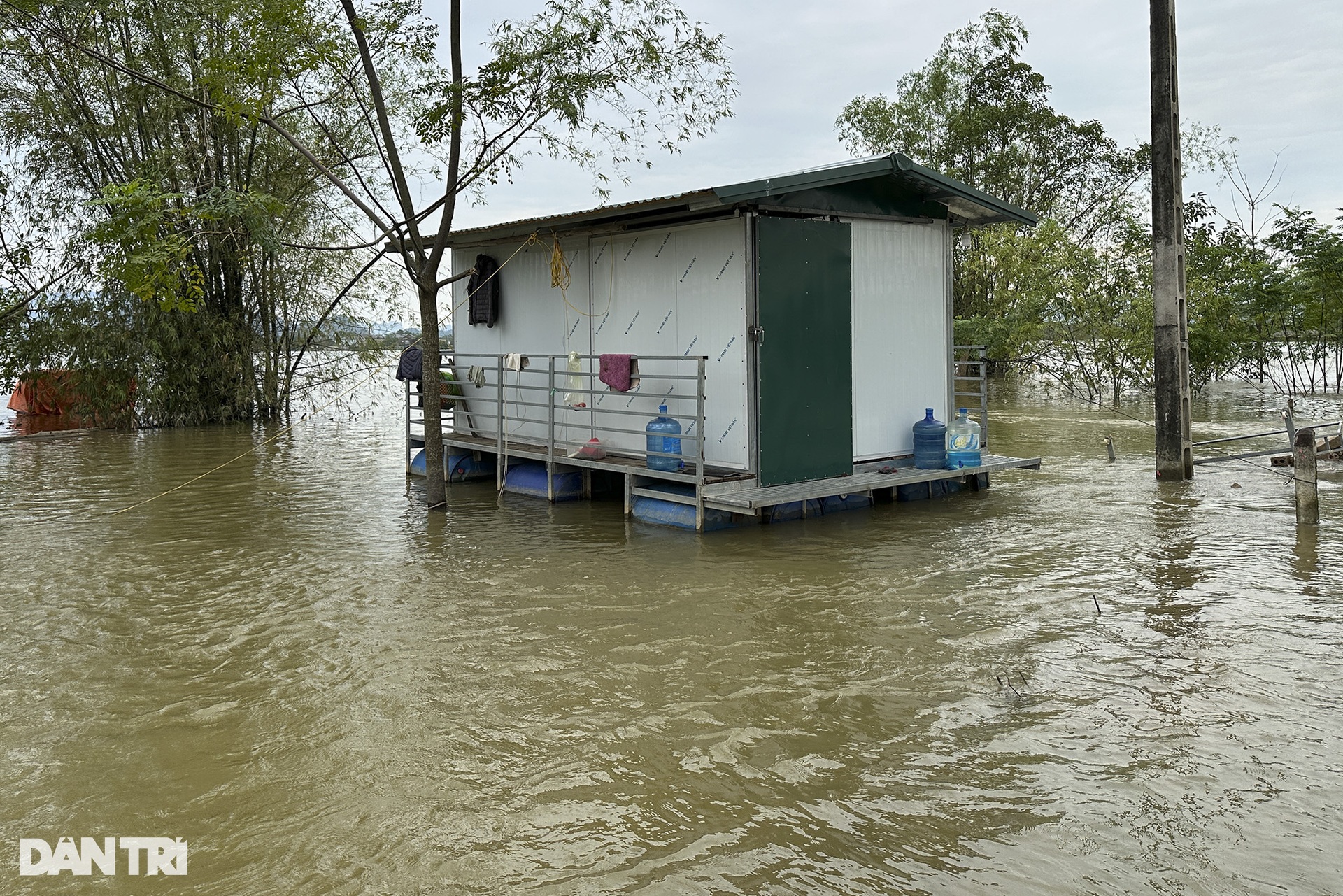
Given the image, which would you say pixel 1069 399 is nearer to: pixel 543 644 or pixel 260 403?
pixel 260 403

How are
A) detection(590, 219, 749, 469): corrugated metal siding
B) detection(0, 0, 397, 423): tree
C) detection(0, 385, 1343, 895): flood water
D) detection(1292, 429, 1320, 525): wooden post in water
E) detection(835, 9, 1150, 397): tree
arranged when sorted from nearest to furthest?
detection(0, 385, 1343, 895): flood water, detection(1292, 429, 1320, 525): wooden post in water, detection(590, 219, 749, 469): corrugated metal siding, detection(0, 0, 397, 423): tree, detection(835, 9, 1150, 397): tree

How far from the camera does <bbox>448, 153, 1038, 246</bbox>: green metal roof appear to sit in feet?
30.0

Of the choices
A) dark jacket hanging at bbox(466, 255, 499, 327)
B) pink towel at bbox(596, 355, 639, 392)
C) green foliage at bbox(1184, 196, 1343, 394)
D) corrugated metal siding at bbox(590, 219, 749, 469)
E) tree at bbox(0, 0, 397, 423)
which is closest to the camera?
corrugated metal siding at bbox(590, 219, 749, 469)

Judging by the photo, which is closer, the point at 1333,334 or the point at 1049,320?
the point at 1333,334

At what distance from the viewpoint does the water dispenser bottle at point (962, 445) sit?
11.3 m

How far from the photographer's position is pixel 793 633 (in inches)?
254

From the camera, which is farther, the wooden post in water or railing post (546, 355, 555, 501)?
railing post (546, 355, 555, 501)

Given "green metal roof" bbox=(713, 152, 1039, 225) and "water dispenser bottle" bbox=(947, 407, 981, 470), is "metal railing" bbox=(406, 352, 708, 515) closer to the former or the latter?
"green metal roof" bbox=(713, 152, 1039, 225)

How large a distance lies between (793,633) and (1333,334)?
773 inches

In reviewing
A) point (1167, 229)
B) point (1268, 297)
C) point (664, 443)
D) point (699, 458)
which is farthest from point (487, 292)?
point (1268, 297)

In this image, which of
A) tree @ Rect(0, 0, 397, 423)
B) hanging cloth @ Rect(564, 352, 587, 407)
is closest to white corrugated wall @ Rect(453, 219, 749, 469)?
hanging cloth @ Rect(564, 352, 587, 407)

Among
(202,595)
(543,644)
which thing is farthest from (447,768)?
(202,595)

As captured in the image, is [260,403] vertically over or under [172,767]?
over

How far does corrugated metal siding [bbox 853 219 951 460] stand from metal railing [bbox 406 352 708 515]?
5.73 feet
